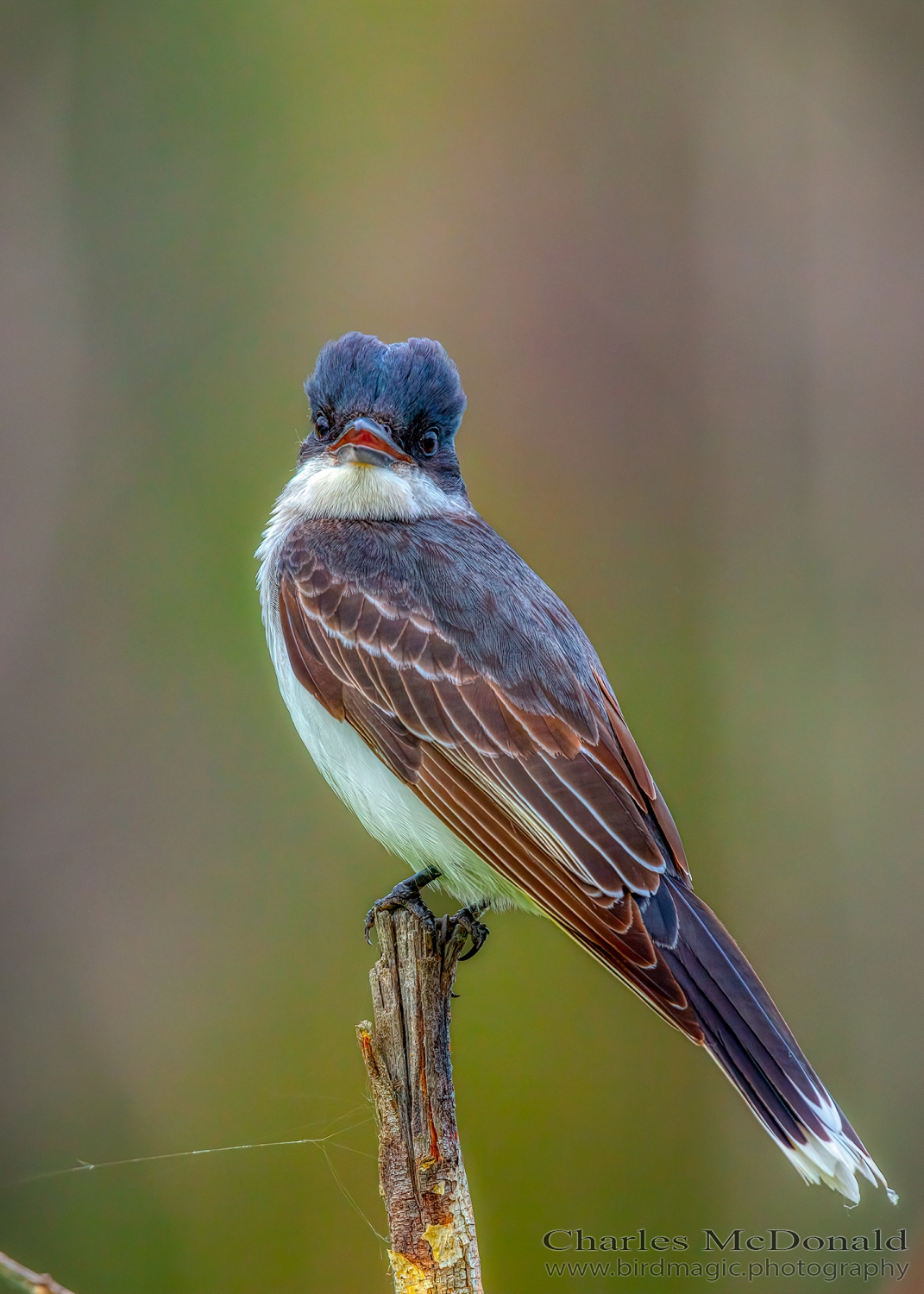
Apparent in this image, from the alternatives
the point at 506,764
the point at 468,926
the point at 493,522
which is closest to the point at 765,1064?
the point at 468,926

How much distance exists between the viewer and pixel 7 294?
5.59m

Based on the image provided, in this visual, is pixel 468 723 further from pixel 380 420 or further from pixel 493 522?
pixel 493 522

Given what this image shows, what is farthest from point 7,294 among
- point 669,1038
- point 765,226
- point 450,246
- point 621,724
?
point 669,1038

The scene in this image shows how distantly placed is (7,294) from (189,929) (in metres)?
2.97

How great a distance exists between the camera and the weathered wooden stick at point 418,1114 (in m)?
2.35

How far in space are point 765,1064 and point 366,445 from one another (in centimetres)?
174

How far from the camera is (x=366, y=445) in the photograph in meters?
3.18

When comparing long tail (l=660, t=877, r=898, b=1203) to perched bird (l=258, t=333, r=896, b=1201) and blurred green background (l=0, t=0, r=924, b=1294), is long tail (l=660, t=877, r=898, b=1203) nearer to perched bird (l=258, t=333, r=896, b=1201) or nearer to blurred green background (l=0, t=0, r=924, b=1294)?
perched bird (l=258, t=333, r=896, b=1201)

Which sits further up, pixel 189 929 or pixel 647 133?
pixel 647 133

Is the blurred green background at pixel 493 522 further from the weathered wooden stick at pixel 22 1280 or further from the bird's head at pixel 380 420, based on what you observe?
the weathered wooden stick at pixel 22 1280

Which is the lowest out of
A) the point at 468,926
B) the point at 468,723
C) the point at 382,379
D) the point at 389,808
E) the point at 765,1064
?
the point at 765,1064

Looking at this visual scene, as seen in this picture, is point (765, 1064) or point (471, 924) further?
point (471, 924)

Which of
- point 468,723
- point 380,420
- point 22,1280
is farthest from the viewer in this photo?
point 380,420

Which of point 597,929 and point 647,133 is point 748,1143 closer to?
point 597,929
